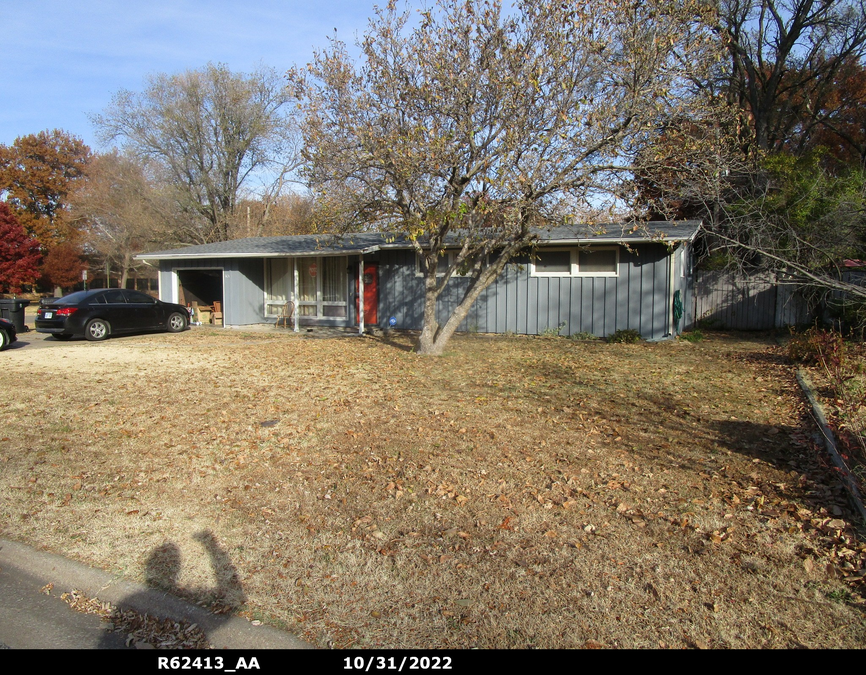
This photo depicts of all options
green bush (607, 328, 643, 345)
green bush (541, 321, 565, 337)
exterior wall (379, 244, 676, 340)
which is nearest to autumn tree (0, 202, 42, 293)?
exterior wall (379, 244, 676, 340)

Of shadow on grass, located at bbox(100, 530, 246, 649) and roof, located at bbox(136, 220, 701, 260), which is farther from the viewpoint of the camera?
roof, located at bbox(136, 220, 701, 260)

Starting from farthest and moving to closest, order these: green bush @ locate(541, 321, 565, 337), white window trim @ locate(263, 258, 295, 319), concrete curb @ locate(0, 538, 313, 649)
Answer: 1. white window trim @ locate(263, 258, 295, 319)
2. green bush @ locate(541, 321, 565, 337)
3. concrete curb @ locate(0, 538, 313, 649)

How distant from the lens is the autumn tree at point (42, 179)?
151 feet

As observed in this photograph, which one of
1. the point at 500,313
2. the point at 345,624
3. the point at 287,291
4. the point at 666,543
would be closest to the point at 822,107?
the point at 500,313

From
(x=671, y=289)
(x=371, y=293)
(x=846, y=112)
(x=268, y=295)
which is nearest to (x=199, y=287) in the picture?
(x=268, y=295)

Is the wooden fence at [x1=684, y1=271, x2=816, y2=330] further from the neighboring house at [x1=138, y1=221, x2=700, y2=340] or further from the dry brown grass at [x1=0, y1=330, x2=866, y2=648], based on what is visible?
the dry brown grass at [x1=0, y1=330, x2=866, y2=648]

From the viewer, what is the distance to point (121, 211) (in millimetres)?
39250

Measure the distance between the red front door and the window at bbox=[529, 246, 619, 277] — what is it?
4.80 meters

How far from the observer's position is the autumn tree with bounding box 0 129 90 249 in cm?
4612

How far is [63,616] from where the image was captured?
348cm

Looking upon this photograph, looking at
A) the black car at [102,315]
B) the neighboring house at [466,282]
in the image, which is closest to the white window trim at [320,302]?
the neighboring house at [466,282]

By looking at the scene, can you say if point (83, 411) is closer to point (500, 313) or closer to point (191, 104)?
point (500, 313)

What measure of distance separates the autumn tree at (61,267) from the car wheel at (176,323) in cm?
2994
